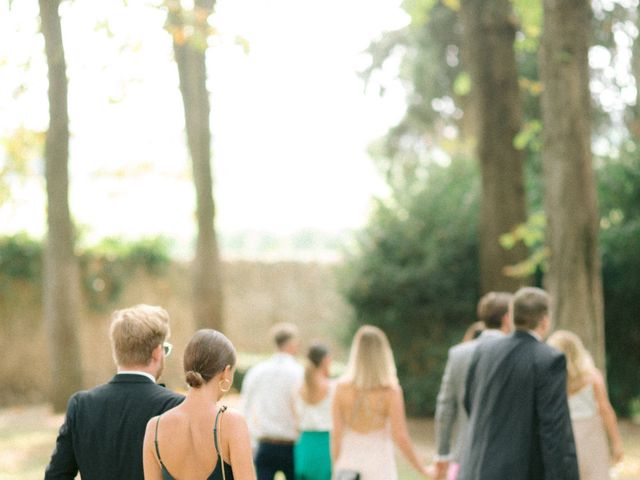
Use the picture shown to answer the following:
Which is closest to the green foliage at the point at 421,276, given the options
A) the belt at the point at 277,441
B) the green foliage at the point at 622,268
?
the green foliage at the point at 622,268

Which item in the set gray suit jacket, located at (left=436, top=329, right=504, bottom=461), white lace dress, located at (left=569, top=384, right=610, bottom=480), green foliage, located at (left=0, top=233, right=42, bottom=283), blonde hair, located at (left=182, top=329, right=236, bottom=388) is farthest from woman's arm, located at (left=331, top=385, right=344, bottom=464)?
green foliage, located at (left=0, top=233, right=42, bottom=283)

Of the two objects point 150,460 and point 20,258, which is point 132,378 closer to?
point 150,460

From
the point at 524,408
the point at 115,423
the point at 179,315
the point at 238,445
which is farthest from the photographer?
the point at 179,315

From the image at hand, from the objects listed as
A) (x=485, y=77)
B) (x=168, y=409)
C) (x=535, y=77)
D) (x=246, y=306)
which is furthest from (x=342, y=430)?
(x=246, y=306)

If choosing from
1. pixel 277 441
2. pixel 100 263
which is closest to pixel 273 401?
pixel 277 441

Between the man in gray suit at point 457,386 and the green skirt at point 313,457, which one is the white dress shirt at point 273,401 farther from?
the man in gray suit at point 457,386

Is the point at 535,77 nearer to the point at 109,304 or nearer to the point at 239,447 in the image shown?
the point at 109,304

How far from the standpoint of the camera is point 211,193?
2003 centimetres

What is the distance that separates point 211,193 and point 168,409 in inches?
607

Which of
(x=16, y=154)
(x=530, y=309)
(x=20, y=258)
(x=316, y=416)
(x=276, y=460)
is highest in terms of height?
(x=16, y=154)

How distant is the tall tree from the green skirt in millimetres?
11288

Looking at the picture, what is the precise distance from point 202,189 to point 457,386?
12.3m

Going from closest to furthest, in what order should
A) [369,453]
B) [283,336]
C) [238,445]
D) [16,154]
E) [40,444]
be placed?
[238,445] < [369,453] < [283,336] < [40,444] < [16,154]

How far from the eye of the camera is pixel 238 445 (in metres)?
4.34
